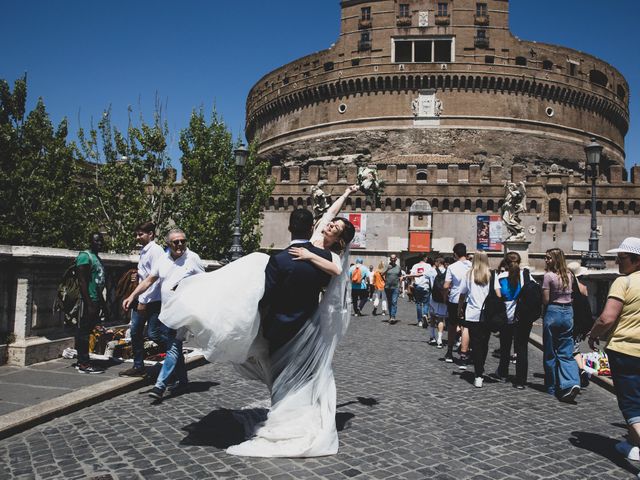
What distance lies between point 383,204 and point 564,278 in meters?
31.1

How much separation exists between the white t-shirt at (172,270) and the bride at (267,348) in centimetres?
139

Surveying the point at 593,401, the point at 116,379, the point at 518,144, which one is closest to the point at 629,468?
the point at 593,401

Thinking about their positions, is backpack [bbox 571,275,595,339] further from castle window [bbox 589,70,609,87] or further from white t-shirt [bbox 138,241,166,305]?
castle window [bbox 589,70,609,87]

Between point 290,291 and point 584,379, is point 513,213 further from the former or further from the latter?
point 290,291

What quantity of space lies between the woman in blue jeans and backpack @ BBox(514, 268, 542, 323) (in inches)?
14.6

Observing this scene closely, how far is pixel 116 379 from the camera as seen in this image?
522 centimetres

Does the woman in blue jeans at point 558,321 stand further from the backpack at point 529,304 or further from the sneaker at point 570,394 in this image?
the backpack at point 529,304

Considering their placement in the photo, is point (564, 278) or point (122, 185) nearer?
point (564, 278)

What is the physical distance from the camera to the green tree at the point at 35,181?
21484 mm

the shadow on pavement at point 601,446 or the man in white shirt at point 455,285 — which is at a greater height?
the man in white shirt at point 455,285

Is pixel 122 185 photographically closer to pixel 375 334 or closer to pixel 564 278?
pixel 375 334

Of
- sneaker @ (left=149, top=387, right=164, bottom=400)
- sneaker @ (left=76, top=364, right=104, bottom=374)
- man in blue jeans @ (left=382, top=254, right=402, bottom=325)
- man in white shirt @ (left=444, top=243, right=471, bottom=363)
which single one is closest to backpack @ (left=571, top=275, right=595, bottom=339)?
man in white shirt @ (left=444, top=243, right=471, bottom=363)

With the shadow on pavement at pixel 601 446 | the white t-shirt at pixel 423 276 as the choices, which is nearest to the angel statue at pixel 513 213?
the white t-shirt at pixel 423 276

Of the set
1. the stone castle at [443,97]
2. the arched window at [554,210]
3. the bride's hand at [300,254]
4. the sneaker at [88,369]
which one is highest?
the stone castle at [443,97]
